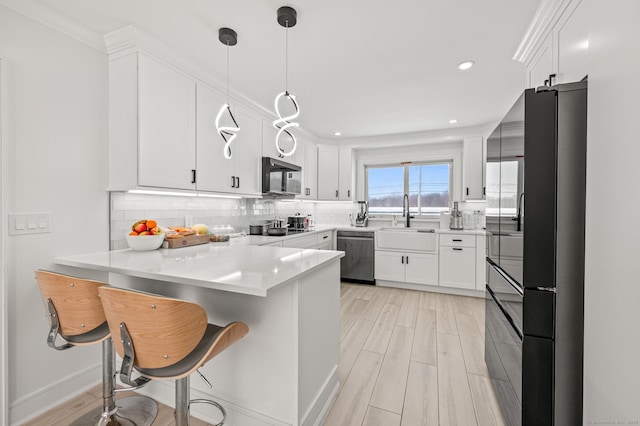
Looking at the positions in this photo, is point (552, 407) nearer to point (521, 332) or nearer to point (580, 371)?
point (580, 371)

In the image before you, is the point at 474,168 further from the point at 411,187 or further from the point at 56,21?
the point at 56,21

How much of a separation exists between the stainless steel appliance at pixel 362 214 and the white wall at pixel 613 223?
3896 mm

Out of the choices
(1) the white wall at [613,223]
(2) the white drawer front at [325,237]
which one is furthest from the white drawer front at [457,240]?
(1) the white wall at [613,223]

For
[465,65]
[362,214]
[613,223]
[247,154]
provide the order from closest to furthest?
1. [613,223]
2. [465,65]
3. [247,154]
4. [362,214]

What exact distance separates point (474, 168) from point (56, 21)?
15.3ft

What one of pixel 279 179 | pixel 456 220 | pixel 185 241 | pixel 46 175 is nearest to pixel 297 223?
pixel 279 179

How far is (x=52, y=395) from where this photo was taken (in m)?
1.80

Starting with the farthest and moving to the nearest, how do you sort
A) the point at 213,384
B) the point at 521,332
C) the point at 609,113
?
the point at 213,384
the point at 521,332
the point at 609,113

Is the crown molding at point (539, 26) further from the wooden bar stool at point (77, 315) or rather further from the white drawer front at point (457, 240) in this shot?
the wooden bar stool at point (77, 315)

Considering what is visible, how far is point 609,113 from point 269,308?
1664 mm

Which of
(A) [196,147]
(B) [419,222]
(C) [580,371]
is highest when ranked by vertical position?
(A) [196,147]

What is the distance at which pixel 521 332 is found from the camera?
1362 mm

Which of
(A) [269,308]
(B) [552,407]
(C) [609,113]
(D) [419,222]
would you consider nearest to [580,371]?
(B) [552,407]

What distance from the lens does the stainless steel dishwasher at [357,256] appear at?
4543 mm
